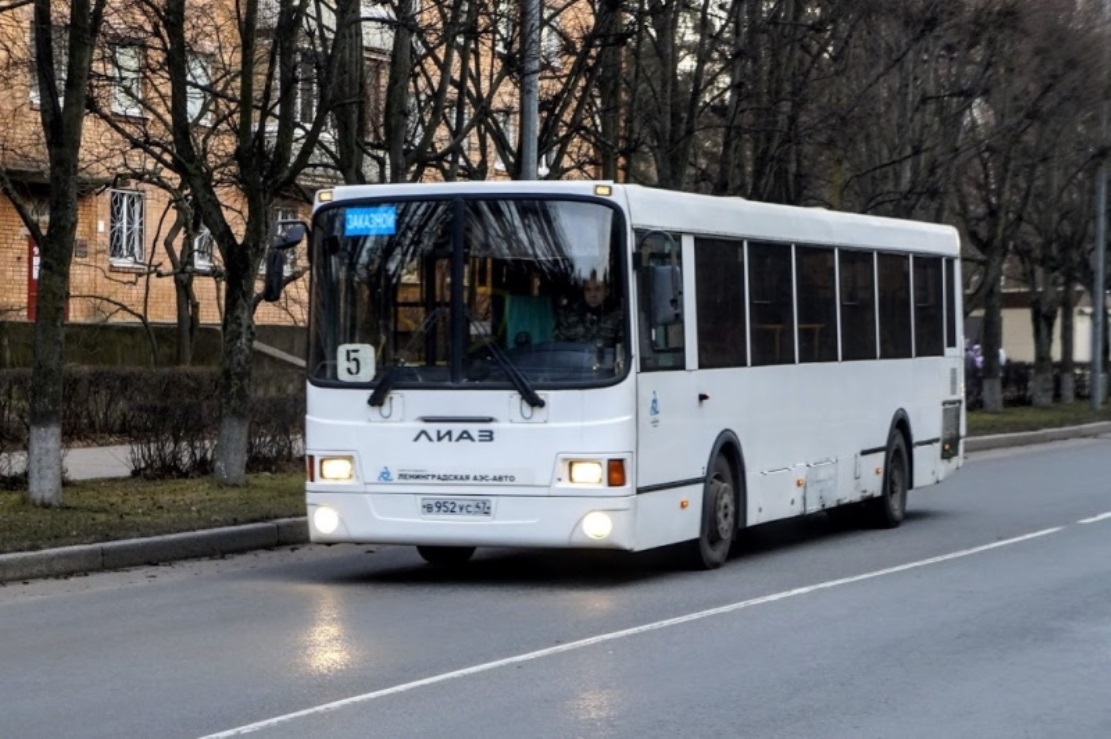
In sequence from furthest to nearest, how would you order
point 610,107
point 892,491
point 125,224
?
point 125,224 < point 610,107 < point 892,491

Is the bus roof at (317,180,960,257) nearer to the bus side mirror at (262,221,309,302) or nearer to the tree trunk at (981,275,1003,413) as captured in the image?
the bus side mirror at (262,221,309,302)

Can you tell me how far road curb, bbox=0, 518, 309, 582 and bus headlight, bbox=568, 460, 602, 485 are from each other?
3677 millimetres

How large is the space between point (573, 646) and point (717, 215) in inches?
197

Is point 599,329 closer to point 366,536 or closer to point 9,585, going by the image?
point 366,536

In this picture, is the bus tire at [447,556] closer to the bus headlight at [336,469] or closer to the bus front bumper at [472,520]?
the bus front bumper at [472,520]

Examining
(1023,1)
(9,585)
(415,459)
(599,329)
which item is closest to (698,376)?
(599,329)

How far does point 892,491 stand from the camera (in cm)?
1812

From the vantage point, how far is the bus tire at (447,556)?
47.6 ft

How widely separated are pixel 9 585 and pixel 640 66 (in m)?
13.6

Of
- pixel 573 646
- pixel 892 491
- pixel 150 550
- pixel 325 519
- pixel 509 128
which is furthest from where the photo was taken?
pixel 509 128

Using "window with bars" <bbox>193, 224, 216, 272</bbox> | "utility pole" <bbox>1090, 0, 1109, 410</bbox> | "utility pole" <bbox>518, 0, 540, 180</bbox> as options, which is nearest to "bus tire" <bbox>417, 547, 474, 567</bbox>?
"utility pole" <bbox>518, 0, 540, 180</bbox>

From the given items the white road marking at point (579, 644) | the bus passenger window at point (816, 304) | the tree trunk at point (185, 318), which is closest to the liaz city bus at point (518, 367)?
the white road marking at point (579, 644)

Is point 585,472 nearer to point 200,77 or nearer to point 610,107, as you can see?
point 610,107

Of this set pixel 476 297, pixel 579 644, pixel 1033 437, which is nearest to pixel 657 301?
pixel 476 297
